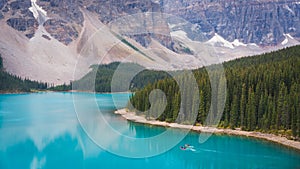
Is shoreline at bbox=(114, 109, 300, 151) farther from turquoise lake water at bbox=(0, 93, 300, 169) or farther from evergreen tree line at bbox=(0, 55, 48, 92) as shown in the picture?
evergreen tree line at bbox=(0, 55, 48, 92)

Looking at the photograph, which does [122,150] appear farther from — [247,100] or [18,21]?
[18,21]

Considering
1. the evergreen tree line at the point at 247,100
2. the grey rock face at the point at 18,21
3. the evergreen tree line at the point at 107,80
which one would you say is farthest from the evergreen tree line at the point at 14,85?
the grey rock face at the point at 18,21

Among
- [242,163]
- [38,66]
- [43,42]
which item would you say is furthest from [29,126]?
[43,42]

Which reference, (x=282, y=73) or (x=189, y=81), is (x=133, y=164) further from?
(x=282, y=73)

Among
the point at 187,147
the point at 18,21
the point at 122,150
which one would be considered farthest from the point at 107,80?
the point at 122,150

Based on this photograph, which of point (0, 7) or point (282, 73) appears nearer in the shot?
point (282, 73)

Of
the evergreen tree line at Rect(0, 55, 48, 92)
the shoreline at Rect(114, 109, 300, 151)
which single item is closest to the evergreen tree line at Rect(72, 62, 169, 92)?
the evergreen tree line at Rect(0, 55, 48, 92)

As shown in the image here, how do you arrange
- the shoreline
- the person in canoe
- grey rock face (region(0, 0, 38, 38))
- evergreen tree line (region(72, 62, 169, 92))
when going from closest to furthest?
the person in canoe < the shoreline < evergreen tree line (region(72, 62, 169, 92)) < grey rock face (region(0, 0, 38, 38))

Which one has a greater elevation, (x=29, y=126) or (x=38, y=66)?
(x=38, y=66)

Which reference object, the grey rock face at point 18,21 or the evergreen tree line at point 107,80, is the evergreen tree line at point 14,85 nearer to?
the evergreen tree line at point 107,80
